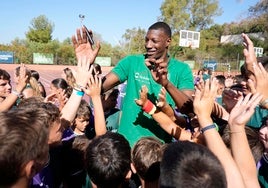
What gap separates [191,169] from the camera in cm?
156

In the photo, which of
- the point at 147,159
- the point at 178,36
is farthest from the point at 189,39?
the point at 147,159

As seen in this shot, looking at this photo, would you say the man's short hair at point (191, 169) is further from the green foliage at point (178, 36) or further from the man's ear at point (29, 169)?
the green foliage at point (178, 36)

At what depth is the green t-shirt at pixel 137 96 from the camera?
320cm

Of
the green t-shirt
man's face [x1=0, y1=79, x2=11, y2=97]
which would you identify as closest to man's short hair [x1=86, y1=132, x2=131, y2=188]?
the green t-shirt

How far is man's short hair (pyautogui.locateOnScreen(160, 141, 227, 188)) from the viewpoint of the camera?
5.00ft

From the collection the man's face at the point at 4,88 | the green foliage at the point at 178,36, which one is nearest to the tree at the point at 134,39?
the green foliage at the point at 178,36

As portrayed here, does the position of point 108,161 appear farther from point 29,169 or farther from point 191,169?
Answer: point 191,169

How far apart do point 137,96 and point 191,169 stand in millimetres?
1745

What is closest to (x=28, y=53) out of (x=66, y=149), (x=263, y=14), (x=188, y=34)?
(x=188, y=34)

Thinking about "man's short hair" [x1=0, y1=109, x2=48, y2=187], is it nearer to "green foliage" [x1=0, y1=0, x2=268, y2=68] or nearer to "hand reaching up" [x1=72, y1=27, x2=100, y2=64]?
"hand reaching up" [x1=72, y1=27, x2=100, y2=64]

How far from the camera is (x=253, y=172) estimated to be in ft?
6.65

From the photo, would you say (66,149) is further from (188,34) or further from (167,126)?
(188,34)

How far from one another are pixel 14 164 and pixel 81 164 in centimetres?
154

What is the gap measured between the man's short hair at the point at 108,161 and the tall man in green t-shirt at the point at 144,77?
75 cm
